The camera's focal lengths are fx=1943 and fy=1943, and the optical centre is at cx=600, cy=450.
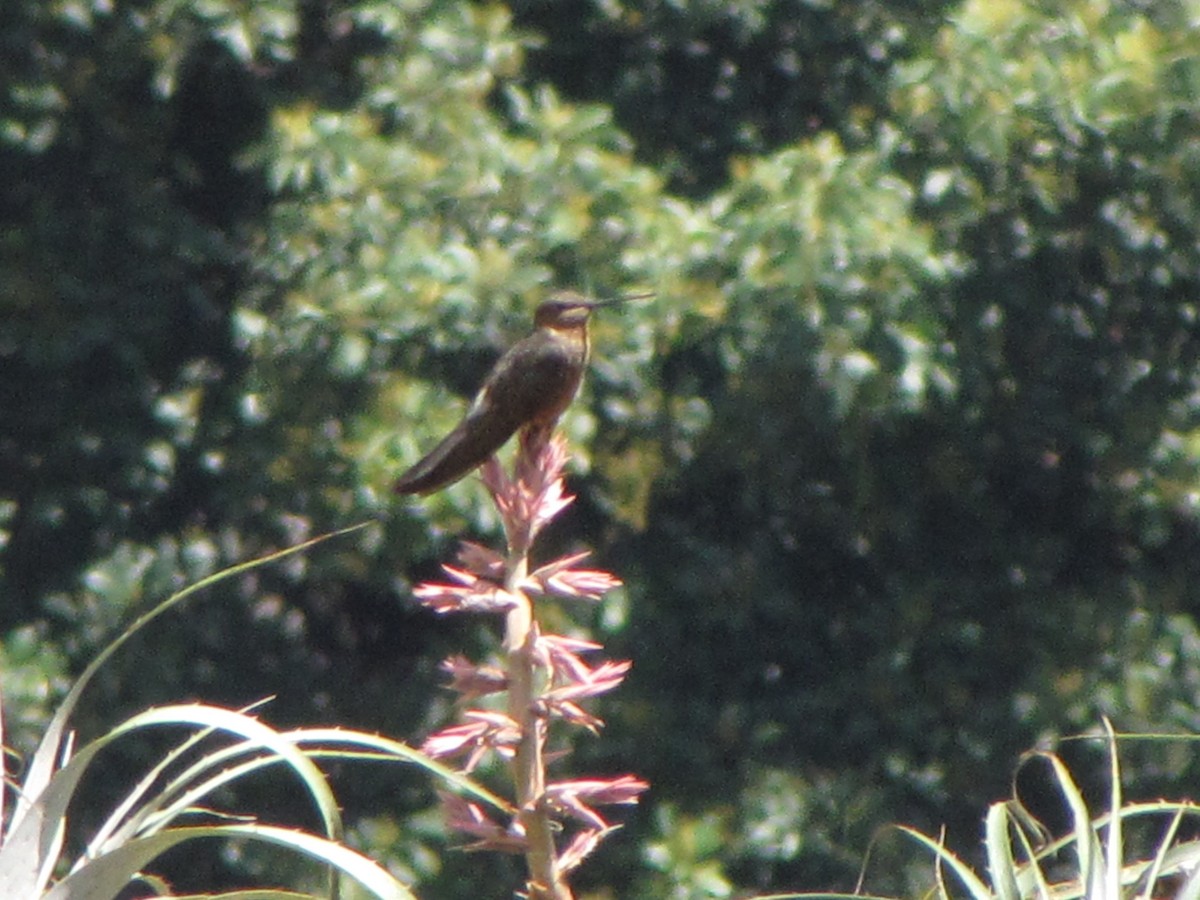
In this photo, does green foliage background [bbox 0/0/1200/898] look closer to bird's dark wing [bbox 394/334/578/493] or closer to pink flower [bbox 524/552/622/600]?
bird's dark wing [bbox 394/334/578/493]

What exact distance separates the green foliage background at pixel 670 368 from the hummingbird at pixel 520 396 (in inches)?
41.6

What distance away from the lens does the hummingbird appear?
2.98m

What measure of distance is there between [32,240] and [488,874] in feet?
8.20

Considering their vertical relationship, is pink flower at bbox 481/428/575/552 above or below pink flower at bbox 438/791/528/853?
above

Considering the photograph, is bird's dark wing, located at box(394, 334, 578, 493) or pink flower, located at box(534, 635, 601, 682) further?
bird's dark wing, located at box(394, 334, 578, 493)

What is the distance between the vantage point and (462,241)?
5.50m

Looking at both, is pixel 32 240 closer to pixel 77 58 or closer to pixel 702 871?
pixel 77 58

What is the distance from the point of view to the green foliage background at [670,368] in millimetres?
5496

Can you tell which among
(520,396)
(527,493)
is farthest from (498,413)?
(527,493)

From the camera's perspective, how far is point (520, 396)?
132 inches

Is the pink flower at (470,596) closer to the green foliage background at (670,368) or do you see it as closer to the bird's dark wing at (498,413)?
the bird's dark wing at (498,413)

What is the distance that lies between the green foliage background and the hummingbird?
1.06 m

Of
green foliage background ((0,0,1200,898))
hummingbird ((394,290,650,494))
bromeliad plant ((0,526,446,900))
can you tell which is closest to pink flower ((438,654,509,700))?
bromeliad plant ((0,526,446,900))

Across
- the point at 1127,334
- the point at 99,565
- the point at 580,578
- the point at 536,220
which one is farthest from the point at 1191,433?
the point at 580,578
